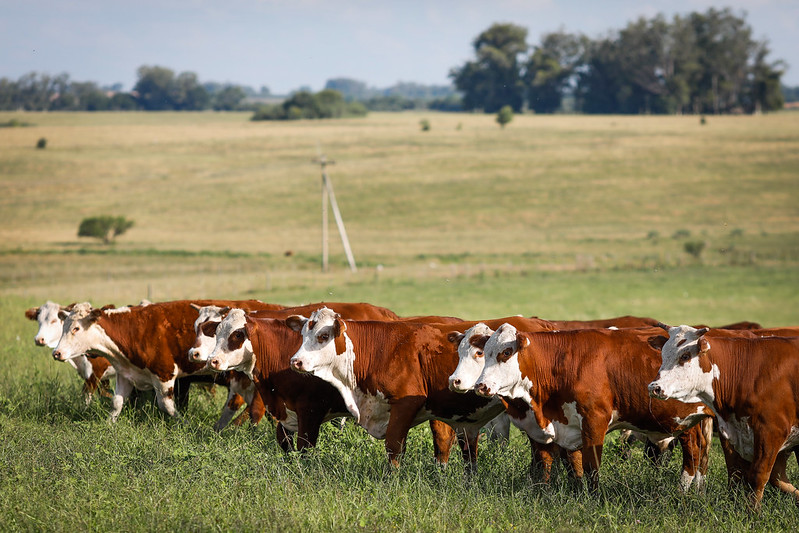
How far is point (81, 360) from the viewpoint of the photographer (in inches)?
503

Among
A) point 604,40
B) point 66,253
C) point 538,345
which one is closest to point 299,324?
point 538,345

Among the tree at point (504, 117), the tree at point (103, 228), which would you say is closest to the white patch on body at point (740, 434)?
the tree at point (103, 228)

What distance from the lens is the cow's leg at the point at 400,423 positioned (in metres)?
8.80

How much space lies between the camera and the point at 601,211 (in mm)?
66875

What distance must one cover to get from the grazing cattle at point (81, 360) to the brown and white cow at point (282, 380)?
391 cm

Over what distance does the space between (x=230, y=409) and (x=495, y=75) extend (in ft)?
394

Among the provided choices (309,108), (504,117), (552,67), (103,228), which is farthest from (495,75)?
(103,228)

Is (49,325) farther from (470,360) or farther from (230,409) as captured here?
(470,360)

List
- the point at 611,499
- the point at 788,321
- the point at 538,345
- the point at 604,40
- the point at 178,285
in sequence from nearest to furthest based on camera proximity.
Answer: the point at 611,499, the point at 538,345, the point at 788,321, the point at 178,285, the point at 604,40

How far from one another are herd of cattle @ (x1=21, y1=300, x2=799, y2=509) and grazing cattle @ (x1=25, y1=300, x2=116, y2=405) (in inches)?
66.6

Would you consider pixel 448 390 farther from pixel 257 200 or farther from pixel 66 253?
pixel 257 200

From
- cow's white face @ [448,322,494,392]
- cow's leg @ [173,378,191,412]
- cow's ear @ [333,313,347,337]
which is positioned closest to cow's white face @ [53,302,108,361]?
cow's leg @ [173,378,191,412]

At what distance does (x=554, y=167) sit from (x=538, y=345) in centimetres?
7568

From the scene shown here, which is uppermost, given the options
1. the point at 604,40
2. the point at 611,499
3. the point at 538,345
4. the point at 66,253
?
the point at 604,40
